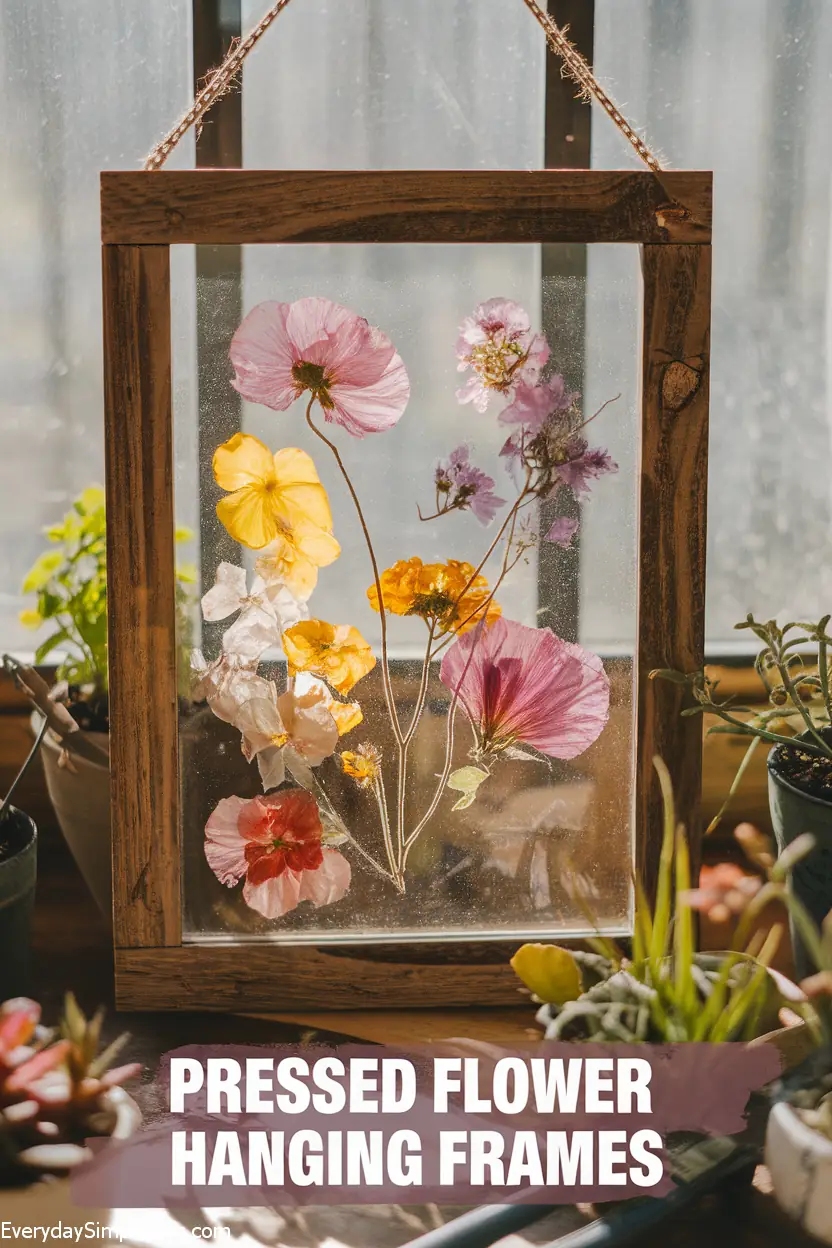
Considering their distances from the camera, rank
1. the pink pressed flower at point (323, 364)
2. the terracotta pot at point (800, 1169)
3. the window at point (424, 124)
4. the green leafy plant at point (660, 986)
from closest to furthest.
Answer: the terracotta pot at point (800, 1169), the green leafy plant at point (660, 986), the pink pressed flower at point (323, 364), the window at point (424, 124)

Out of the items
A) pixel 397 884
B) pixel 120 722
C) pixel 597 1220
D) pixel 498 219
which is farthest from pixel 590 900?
pixel 498 219

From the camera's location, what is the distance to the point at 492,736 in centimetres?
84

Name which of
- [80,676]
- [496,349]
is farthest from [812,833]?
[80,676]

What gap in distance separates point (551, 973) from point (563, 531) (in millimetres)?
311

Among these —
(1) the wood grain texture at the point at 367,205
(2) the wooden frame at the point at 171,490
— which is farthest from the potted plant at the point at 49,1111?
(1) the wood grain texture at the point at 367,205

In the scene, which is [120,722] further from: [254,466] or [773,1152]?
[773,1152]

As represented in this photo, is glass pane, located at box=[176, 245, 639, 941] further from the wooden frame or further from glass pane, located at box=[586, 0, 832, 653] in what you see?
glass pane, located at box=[586, 0, 832, 653]

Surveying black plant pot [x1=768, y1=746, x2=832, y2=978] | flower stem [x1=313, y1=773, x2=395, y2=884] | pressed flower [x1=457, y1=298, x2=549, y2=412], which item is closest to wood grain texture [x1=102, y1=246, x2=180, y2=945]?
flower stem [x1=313, y1=773, x2=395, y2=884]

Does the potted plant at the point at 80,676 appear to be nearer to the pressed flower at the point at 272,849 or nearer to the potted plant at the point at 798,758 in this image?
the pressed flower at the point at 272,849

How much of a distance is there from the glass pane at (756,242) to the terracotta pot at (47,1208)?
2.34 feet

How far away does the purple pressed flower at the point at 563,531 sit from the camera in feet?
2.72

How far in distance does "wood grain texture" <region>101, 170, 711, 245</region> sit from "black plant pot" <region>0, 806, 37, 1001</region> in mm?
436

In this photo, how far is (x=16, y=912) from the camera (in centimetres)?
79

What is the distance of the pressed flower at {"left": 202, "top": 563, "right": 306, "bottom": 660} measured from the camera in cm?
83
